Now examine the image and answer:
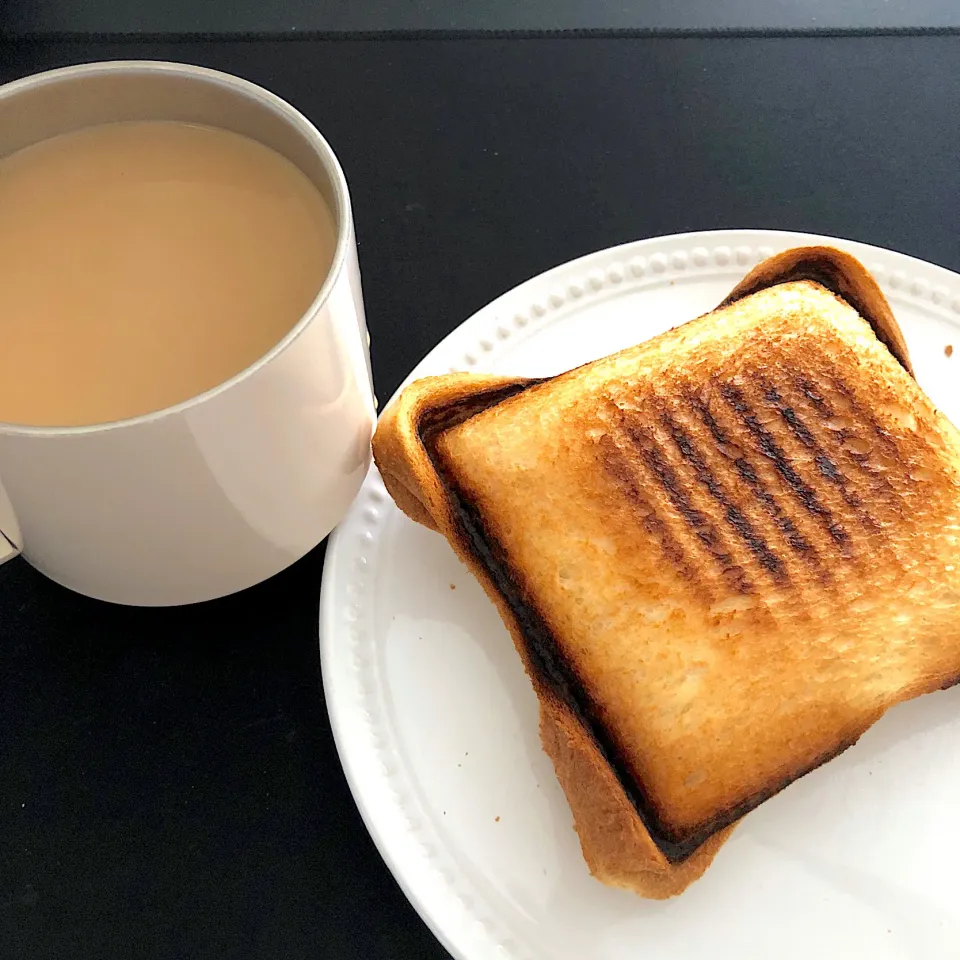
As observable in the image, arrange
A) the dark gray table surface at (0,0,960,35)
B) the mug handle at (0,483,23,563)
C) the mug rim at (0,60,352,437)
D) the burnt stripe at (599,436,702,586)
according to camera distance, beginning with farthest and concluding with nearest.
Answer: the dark gray table surface at (0,0,960,35) < the burnt stripe at (599,436,702,586) < the mug handle at (0,483,23,563) < the mug rim at (0,60,352,437)

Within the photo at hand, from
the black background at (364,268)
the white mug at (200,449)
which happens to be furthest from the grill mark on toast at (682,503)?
the black background at (364,268)

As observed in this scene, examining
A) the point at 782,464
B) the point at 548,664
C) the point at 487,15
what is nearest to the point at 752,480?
the point at 782,464

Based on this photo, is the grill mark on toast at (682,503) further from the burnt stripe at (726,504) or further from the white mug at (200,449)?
the white mug at (200,449)

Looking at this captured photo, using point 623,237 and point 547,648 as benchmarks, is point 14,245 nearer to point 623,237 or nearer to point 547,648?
point 547,648

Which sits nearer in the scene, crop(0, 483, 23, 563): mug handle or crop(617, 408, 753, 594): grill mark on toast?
crop(0, 483, 23, 563): mug handle

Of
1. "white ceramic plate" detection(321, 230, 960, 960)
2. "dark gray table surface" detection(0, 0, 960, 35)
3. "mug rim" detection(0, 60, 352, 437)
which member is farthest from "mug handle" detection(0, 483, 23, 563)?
"dark gray table surface" detection(0, 0, 960, 35)

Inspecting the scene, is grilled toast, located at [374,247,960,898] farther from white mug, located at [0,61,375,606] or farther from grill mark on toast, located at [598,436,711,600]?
white mug, located at [0,61,375,606]

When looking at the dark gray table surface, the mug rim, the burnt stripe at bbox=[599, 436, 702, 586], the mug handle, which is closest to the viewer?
the mug rim
